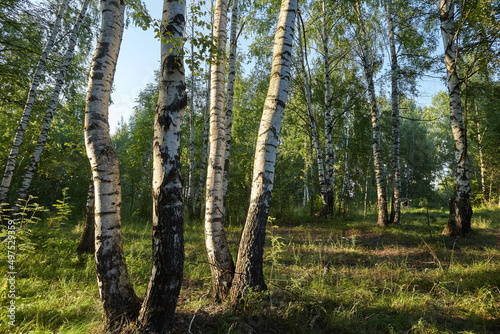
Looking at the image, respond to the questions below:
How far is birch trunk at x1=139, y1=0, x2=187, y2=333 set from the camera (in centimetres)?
221

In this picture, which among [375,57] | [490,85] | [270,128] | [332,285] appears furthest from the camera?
[375,57]

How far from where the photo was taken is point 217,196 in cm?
366

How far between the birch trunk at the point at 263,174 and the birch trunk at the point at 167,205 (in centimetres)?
84

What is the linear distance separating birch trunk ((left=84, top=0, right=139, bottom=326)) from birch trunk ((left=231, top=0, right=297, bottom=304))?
1276 millimetres

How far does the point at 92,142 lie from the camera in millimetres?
2623

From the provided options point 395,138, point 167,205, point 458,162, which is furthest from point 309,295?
point 395,138

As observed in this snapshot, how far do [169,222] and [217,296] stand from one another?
4.91ft

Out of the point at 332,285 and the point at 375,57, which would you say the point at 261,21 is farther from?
the point at 332,285

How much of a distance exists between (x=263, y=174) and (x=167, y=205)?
1.24m

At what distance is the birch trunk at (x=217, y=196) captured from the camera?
3172 mm

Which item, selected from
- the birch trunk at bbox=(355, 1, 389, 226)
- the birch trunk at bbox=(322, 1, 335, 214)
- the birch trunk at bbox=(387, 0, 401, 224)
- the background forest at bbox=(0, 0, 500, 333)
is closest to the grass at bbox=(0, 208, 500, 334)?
the background forest at bbox=(0, 0, 500, 333)

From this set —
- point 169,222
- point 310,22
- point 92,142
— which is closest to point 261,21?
point 310,22

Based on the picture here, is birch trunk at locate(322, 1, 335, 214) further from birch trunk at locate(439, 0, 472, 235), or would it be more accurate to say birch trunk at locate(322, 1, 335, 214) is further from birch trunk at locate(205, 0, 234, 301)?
birch trunk at locate(205, 0, 234, 301)

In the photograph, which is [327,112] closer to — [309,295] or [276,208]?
[276,208]
